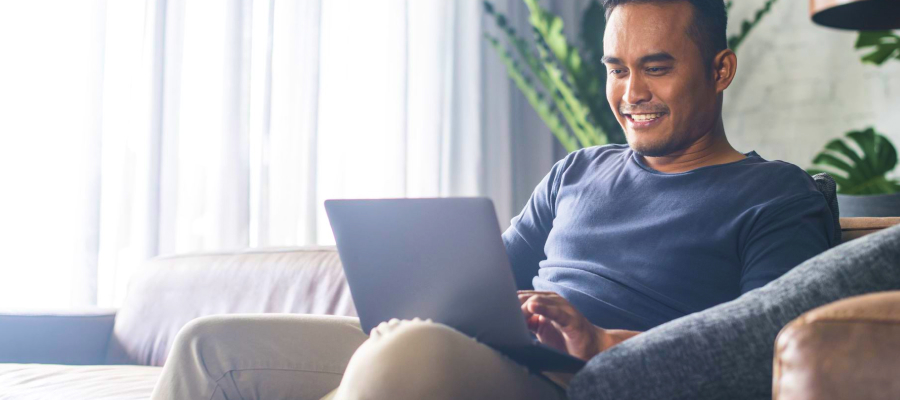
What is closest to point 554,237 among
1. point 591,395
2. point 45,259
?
point 591,395

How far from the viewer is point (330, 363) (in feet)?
3.43

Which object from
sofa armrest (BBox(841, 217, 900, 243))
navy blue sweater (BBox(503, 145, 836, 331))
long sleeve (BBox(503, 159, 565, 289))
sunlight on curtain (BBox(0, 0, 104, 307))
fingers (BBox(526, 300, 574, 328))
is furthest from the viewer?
sunlight on curtain (BBox(0, 0, 104, 307))

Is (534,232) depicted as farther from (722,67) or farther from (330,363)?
(330,363)

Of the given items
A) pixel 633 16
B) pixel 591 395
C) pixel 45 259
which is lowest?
pixel 45 259

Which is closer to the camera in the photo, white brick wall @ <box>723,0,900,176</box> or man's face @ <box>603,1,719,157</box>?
man's face @ <box>603,1,719,157</box>

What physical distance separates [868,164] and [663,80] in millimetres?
1670

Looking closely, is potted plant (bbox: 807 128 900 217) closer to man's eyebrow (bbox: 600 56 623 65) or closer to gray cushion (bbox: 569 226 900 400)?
man's eyebrow (bbox: 600 56 623 65)

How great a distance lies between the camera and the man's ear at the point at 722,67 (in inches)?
49.6

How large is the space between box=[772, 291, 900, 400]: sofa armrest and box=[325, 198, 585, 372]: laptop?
250 millimetres

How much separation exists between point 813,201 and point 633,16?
0.40 meters

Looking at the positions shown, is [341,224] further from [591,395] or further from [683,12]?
[683,12]

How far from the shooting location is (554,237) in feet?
4.39

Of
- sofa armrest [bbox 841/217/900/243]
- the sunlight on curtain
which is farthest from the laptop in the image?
the sunlight on curtain

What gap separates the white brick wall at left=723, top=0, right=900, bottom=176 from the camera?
2.86 meters
